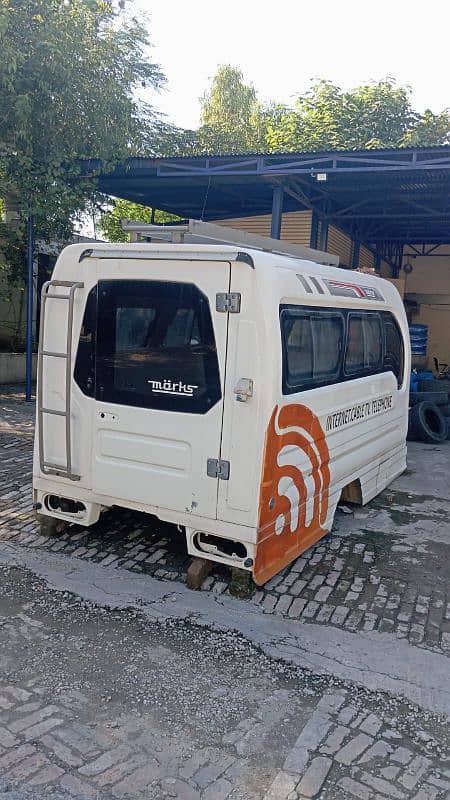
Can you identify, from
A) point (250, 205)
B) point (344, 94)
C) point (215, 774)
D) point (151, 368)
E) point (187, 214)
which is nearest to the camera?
point (215, 774)

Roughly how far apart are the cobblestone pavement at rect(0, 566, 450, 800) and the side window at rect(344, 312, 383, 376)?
2.60 m

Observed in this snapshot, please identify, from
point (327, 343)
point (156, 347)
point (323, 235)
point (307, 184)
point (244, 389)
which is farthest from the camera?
point (323, 235)

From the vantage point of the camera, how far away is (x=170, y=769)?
2703 millimetres

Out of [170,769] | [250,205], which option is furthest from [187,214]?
[170,769]

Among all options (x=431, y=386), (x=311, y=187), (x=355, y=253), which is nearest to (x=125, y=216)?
(x=355, y=253)

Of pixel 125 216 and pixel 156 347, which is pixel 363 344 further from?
pixel 125 216

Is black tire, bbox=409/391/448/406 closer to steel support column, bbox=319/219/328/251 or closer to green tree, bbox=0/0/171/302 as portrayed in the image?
steel support column, bbox=319/219/328/251

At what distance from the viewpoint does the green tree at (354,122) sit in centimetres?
2088

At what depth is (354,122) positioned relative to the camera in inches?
881

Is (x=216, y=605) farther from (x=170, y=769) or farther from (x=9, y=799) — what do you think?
(x=9, y=799)

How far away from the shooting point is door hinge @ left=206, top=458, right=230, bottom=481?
4020mm

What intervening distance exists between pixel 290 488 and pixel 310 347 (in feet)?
3.39

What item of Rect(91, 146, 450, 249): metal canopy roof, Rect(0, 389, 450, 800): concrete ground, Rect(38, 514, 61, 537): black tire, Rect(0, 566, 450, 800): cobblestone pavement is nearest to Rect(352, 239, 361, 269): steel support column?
Rect(91, 146, 450, 249): metal canopy roof

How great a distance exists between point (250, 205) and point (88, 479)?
10123 millimetres
